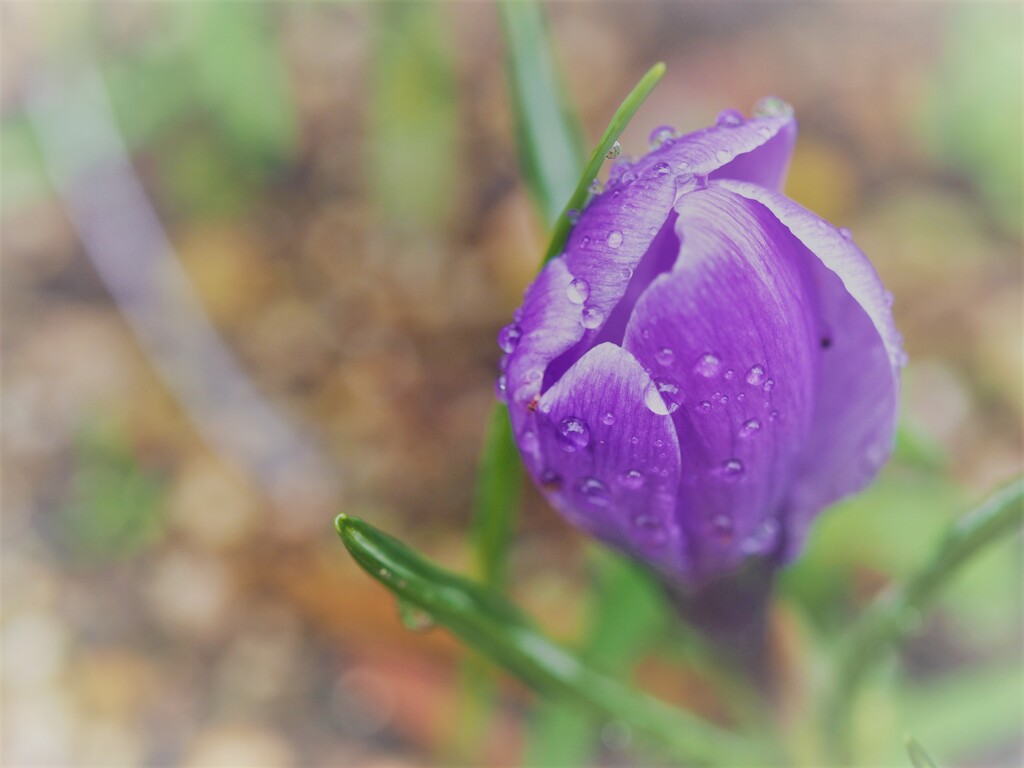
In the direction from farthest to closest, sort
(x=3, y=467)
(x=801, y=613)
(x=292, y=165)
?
(x=292, y=165) < (x=3, y=467) < (x=801, y=613)

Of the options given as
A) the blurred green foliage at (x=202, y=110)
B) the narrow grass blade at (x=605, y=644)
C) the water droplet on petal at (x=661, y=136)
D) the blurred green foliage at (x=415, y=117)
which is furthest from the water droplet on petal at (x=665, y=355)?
the blurred green foliage at (x=202, y=110)

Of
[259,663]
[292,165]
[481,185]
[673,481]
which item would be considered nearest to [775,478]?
[673,481]

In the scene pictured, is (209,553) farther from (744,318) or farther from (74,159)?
(744,318)

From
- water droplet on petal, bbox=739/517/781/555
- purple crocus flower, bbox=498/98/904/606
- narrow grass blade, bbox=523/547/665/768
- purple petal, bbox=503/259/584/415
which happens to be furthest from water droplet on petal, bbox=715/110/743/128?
narrow grass blade, bbox=523/547/665/768

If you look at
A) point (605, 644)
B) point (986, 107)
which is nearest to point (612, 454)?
point (605, 644)

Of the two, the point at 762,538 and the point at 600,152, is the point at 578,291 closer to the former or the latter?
the point at 600,152
